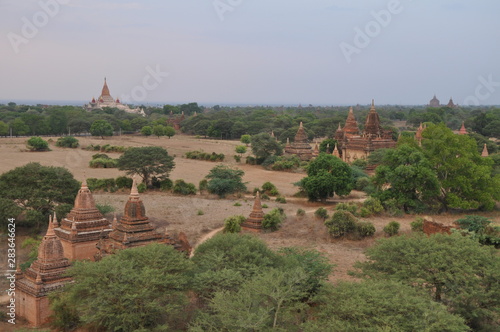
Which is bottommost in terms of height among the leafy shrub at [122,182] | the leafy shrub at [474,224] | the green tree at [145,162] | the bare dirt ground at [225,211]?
the bare dirt ground at [225,211]

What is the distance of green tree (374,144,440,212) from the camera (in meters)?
27.3

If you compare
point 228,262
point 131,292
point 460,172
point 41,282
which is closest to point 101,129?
point 460,172

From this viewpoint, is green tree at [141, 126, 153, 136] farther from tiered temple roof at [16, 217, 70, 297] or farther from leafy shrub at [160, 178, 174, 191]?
tiered temple roof at [16, 217, 70, 297]

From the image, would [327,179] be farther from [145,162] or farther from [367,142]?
[367,142]

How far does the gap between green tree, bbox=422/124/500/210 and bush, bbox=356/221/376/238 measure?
6993 millimetres

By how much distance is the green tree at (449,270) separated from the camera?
42.3 feet

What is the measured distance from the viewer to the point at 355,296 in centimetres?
1162

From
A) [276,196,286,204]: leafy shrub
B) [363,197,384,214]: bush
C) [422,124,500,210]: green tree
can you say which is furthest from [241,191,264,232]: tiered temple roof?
[422,124,500,210]: green tree

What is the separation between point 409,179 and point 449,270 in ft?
49.7

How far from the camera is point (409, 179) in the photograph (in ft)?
91.2

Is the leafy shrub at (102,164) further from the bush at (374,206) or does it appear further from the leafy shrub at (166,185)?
the bush at (374,206)

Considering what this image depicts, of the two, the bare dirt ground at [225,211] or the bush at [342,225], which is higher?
the bush at [342,225]

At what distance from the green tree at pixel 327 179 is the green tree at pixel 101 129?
55.8 metres

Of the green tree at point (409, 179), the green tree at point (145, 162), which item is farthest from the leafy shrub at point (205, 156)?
the green tree at point (409, 179)
